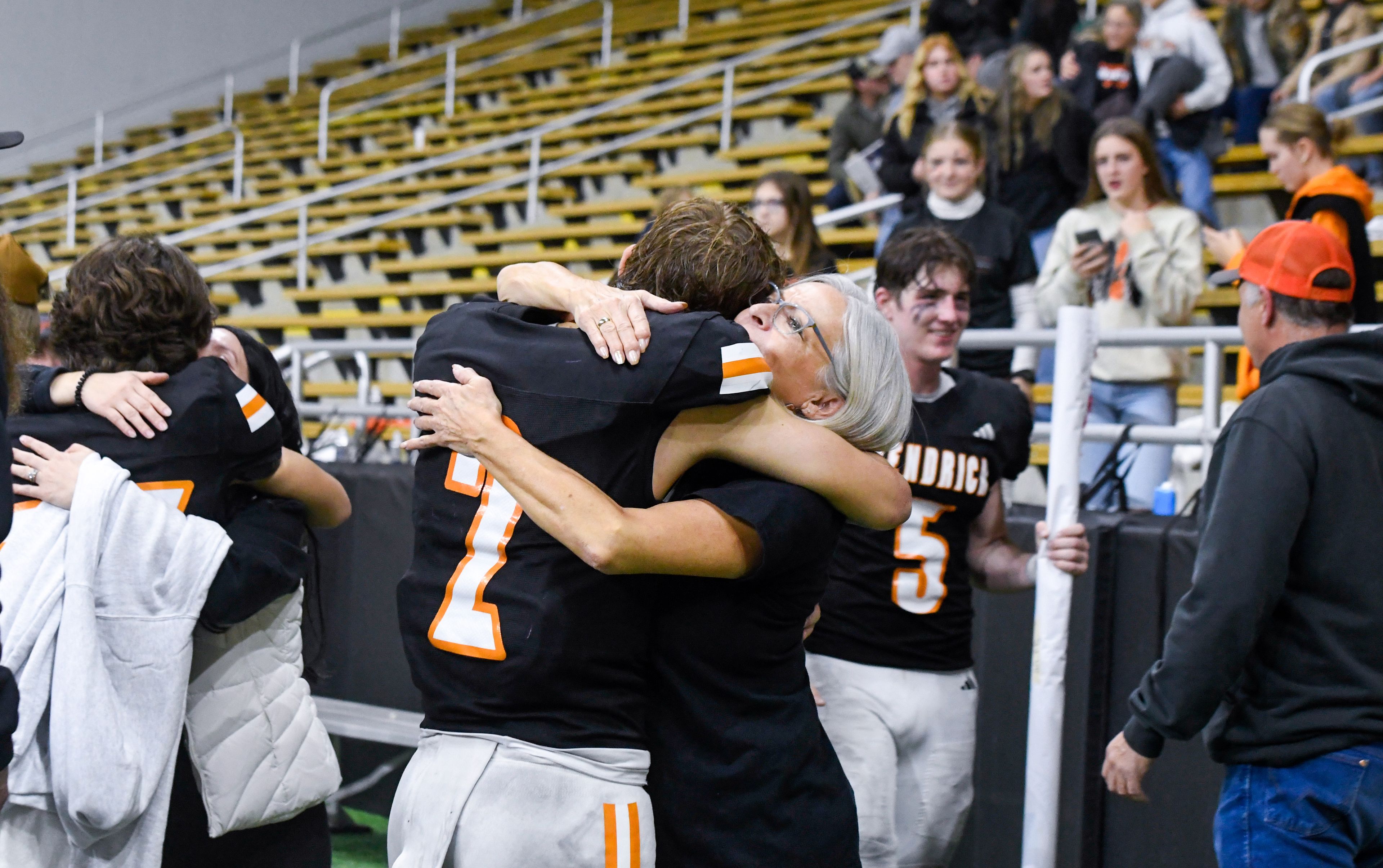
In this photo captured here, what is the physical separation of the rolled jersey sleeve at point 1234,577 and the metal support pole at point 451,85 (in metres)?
11.9

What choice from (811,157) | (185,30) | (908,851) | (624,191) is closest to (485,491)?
(908,851)

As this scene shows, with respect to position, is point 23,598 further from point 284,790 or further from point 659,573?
point 659,573

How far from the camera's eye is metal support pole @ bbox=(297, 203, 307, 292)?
33.8 ft

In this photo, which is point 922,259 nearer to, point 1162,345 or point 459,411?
point 1162,345

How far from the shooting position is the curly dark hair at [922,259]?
8.87ft

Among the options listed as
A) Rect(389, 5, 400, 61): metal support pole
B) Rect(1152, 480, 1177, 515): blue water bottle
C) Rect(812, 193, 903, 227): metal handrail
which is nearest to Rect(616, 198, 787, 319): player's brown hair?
Rect(1152, 480, 1177, 515): blue water bottle

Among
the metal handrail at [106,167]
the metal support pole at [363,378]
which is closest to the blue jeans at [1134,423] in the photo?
the metal support pole at [363,378]

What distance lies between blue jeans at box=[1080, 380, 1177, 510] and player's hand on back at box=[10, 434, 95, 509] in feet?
7.78

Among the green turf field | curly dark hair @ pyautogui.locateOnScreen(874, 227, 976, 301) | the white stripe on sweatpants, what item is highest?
curly dark hair @ pyautogui.locateOnScreen(874, 227, 976, 301)

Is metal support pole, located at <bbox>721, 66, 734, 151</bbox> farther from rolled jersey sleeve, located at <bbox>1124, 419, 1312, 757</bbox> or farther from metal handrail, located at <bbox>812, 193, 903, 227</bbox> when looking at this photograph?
rolled jersey sleeve, located at <bbox>1124, 419, 1312, 757</bbox>

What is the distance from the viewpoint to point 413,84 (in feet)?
45.2

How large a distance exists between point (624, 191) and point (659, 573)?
898cm

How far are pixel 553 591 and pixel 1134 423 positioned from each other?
289 centimetres

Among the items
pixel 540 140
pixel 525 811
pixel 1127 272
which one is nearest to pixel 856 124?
pixel 1127 272
